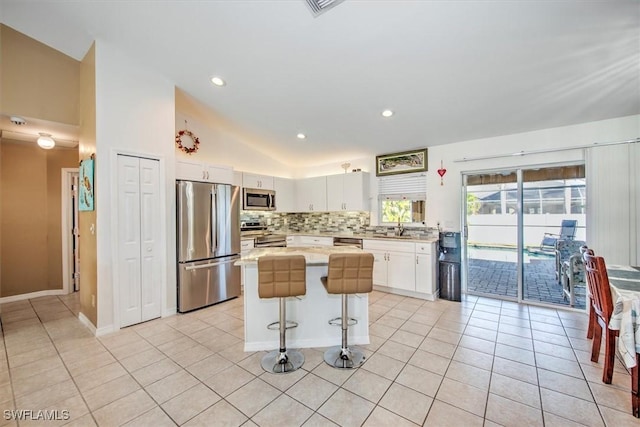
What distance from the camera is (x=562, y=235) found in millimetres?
3734

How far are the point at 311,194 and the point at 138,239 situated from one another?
3.38 metres

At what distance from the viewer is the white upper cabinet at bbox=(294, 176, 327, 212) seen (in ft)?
18.3

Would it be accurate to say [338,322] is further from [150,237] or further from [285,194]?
[285,194]

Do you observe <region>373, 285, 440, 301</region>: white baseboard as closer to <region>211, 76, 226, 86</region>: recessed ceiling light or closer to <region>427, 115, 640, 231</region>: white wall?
<region>427, 115, 640, 231</region>: white wall

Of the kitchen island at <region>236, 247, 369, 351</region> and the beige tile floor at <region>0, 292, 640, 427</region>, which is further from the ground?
the kitchen island at <region>236, 247, 369, 351</region>

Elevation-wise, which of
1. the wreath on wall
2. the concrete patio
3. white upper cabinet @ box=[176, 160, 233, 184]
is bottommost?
the concrete patio

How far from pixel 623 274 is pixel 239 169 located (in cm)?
557

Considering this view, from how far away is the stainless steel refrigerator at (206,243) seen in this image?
3580mm

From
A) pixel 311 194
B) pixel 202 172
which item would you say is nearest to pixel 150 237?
pixel 202 172

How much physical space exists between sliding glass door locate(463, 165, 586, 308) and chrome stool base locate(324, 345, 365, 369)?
2865 mm

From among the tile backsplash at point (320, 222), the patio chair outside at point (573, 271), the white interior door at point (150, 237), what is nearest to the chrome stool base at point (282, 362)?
the white interior door at point (150, 237)

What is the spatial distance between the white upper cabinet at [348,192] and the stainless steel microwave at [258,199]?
1227mm

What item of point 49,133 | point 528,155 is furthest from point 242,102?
point 528,155

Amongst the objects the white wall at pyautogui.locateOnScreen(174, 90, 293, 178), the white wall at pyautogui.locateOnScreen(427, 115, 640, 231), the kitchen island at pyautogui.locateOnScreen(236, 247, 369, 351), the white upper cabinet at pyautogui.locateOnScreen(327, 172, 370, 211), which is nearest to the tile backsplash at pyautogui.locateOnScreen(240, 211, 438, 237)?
the white upper cabinet at pyautogui.locateOnScreen(327, 172, 370, 211)
